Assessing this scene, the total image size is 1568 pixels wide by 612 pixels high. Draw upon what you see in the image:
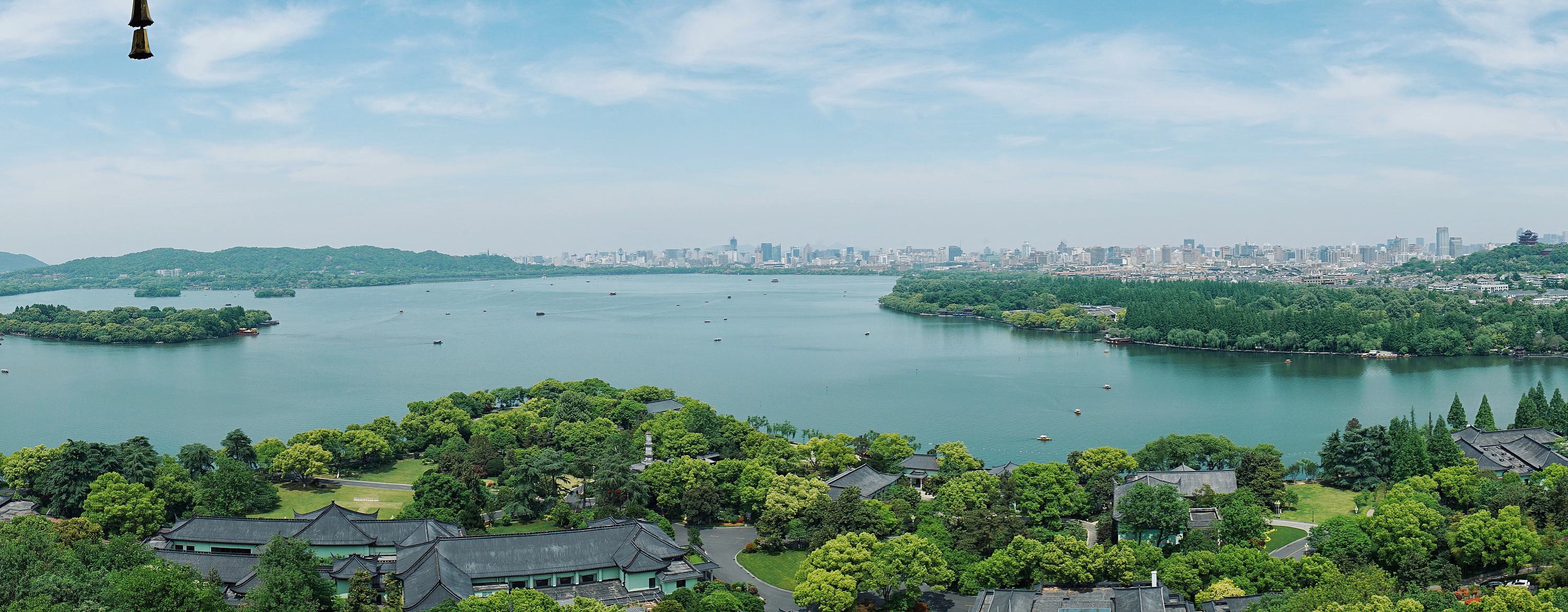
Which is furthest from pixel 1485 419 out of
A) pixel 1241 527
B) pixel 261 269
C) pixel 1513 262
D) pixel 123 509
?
pixel 261 269

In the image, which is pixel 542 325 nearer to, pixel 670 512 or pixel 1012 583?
pixel 670 512

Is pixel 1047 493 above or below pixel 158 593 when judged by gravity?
below

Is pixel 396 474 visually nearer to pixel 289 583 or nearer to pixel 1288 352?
pixel 289 583

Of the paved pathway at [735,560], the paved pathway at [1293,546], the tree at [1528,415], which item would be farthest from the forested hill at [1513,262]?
the paved pathway at [735,560]

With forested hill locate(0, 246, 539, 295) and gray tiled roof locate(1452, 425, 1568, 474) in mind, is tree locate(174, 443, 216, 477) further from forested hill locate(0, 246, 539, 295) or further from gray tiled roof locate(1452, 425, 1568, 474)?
forested hill locate(0, 246, 539, 295)

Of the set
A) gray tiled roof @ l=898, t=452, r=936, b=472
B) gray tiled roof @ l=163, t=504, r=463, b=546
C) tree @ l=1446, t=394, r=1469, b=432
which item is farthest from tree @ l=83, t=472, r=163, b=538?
tree @ l=1446, t=394, r=1469, b=432

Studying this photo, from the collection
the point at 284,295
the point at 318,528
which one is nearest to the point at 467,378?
the point at 318,528

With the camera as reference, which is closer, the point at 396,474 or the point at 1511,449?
the point at 1511,449
